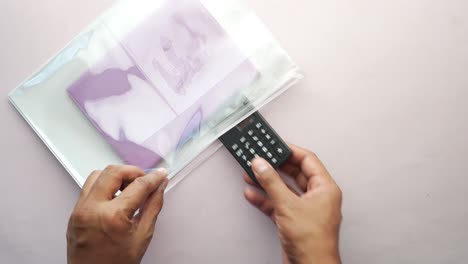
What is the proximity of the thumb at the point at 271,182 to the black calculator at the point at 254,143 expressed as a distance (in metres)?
0.02

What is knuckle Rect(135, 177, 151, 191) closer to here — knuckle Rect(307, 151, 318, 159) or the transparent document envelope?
the transparent document envelope

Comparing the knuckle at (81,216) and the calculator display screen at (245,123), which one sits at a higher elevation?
the knuckle at (81,216)

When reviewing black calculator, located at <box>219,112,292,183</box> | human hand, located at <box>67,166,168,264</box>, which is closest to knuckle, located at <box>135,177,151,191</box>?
human hand, located at <box>67,166,168,264</box>

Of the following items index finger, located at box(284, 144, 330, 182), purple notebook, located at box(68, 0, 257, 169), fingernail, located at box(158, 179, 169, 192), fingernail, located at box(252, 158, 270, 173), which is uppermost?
purple notebook, located at box(68, 0, 257, 169)

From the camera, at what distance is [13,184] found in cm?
54

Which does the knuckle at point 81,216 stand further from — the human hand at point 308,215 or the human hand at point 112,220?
the human hand at point 308,215

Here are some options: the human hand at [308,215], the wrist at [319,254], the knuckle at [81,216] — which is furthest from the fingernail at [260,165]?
the knuckle at [81,216]

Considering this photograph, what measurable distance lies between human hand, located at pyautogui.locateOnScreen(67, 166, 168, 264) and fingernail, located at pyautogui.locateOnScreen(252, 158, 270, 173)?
4.8 inches

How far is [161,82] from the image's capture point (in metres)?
0.51

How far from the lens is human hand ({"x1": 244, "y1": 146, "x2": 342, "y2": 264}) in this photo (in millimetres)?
441

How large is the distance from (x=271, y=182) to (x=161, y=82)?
21cm

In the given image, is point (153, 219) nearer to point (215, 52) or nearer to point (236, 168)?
point (236, 168)

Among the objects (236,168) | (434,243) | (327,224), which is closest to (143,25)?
(236,168)

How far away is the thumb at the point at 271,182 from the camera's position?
0.45 metres
